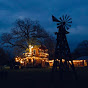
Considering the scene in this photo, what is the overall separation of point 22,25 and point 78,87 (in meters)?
32.8

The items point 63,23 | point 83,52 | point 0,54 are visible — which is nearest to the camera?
point 63,23

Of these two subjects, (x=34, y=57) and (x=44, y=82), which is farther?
(x=34, y=57)

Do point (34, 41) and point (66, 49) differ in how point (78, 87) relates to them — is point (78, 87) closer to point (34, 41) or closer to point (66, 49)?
point (66, 49)

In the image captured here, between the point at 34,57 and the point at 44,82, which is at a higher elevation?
the point at 34,57

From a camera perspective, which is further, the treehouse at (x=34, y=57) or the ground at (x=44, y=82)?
the treehouse at (x=34, y=57)

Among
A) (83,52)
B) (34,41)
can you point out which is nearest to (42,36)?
(34,41)

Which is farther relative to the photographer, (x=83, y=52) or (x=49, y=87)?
(x=83, y=52)

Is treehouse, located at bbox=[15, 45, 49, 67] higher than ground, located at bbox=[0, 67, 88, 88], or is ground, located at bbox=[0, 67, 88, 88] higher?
treehouse, located at bbox=[15, 45, 49, 67]

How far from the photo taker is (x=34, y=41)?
40781mm

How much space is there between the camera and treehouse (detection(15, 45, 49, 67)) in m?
38.1

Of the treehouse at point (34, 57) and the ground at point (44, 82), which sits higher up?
the treehouse at point (34, 57)

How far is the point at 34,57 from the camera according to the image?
38094 mm

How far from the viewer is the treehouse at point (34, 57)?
Answer: 38.1 metres

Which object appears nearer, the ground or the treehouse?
the ground
